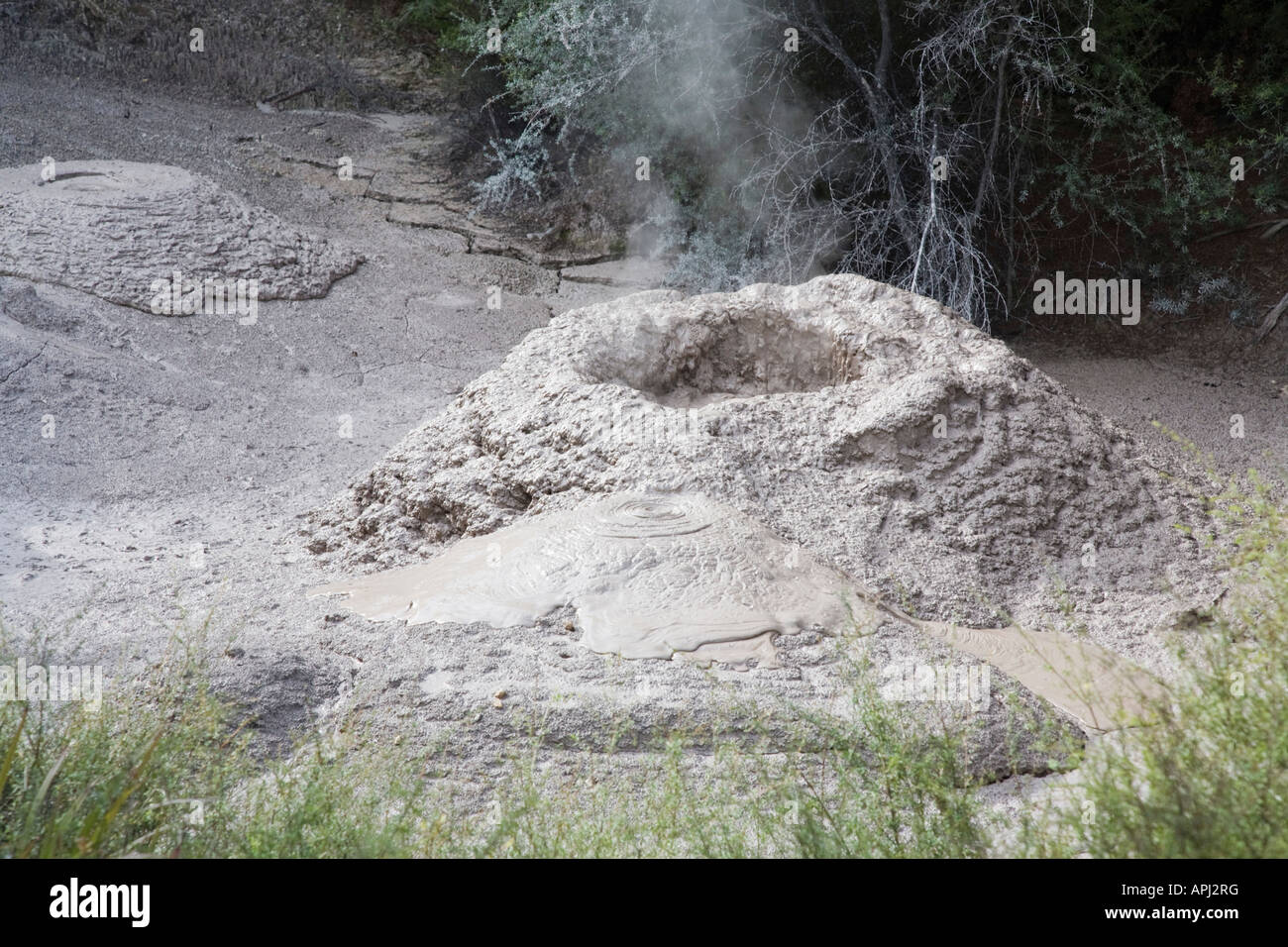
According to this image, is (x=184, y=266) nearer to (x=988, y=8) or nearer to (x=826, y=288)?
(x=826, y=288)

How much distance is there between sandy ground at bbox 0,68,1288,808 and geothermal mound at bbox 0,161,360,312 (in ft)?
0.68

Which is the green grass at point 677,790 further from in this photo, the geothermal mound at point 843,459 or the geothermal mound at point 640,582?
the geothermal mound at point 843,459

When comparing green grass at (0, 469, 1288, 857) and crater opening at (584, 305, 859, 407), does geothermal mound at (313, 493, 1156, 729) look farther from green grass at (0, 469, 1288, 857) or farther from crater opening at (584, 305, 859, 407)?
crater opening at (584, 305, 859, 407)

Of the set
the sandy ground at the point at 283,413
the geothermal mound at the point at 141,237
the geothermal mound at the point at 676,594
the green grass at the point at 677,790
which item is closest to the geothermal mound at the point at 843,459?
the geothermal mound at the point at 676,594

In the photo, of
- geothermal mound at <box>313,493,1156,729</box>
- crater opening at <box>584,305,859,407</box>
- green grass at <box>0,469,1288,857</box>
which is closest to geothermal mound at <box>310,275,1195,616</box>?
crater opening at <box>584,305,859,407</box>

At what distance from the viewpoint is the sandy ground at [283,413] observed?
135 inches

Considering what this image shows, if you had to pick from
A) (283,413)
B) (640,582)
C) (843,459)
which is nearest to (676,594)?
(640,582)

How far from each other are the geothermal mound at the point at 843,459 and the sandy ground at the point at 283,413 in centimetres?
64

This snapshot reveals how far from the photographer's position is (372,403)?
7398 millimetres

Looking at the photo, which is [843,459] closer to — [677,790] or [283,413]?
[677,790]

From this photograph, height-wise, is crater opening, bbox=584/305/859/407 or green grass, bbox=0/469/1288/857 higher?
crater opening, bbox=584/305/859/407

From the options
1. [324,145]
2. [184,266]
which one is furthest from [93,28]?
[184,266]

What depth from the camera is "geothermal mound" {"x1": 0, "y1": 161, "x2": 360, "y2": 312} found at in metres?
7.90
